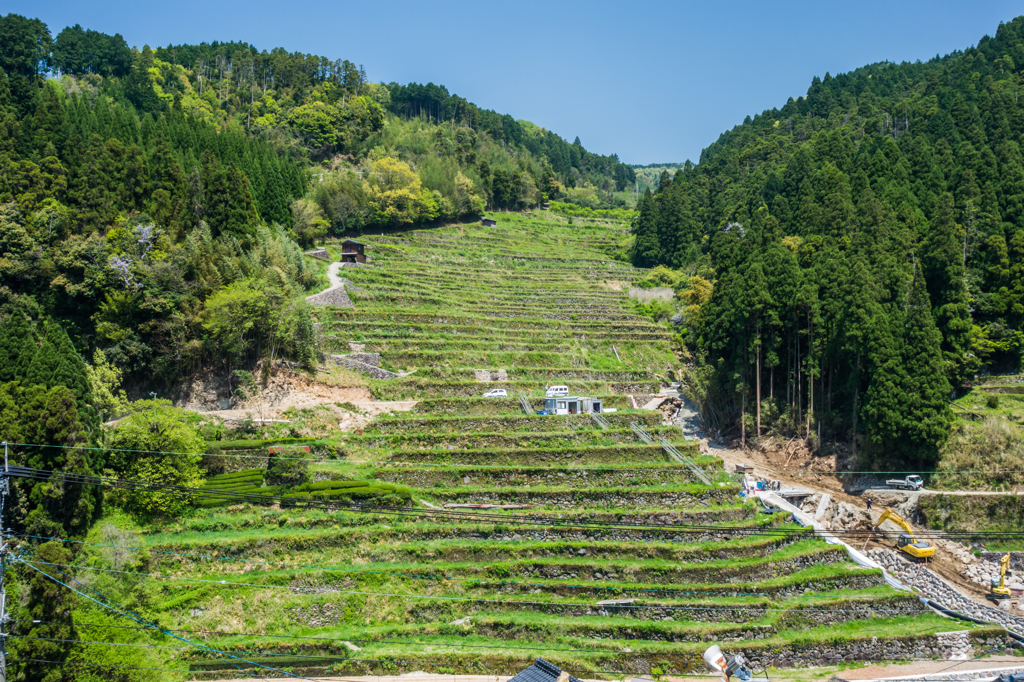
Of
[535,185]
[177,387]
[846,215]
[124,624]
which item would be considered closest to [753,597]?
[124,624]

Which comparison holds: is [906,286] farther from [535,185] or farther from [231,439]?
[535,185]

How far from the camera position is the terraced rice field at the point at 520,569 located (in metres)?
18.7

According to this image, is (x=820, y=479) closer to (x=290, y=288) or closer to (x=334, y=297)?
(x=334, y=297)

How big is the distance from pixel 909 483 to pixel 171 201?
35.7 meters

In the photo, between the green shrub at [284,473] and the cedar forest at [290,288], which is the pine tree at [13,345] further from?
the green shrub at [284,473]

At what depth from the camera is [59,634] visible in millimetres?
14898

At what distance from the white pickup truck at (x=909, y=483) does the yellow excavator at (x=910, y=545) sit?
9.23 feet

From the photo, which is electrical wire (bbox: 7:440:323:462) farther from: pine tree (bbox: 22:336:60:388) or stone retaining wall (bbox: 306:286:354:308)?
stone retaining wall (bbox: 306:286:354:308)

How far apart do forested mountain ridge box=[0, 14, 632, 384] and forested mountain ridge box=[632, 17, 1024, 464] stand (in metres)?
22.2

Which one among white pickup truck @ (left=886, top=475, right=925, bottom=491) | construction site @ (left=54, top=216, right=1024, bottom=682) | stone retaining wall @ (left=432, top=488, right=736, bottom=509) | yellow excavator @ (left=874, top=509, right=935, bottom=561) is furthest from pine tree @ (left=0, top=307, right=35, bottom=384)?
white pickup truck @ (left=886, top=475, right=925, bottom=491)

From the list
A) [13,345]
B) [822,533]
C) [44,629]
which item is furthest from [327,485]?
[822,533]

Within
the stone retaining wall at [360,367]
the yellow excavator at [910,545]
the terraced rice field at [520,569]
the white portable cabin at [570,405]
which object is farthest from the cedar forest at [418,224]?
the white portable cabin at [570,405]

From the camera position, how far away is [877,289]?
34.5m

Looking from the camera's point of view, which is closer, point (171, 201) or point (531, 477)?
point (531, 477)
